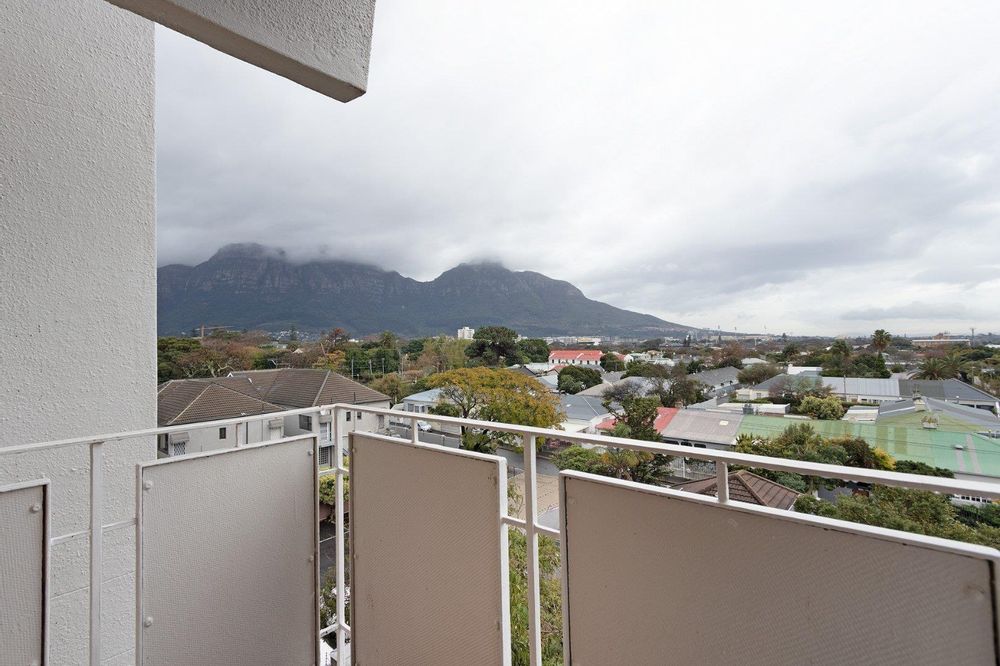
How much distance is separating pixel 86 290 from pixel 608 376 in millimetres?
6717

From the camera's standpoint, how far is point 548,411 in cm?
764

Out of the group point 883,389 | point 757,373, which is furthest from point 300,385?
point 883,389

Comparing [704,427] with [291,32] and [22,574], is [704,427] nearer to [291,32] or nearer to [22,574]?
[291,32]

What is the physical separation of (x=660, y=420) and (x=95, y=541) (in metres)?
5.61

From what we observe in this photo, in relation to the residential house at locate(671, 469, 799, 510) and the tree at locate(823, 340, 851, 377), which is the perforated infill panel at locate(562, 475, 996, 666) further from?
the tree at locate(823, 340, 851, 377)

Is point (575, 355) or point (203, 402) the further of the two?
point (575, 355)

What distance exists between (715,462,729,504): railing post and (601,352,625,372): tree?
23.0 feet

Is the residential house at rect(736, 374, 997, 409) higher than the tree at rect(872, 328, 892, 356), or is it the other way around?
the tree at rect(872, 328, 892, 356)

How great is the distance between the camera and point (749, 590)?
879 millimetres

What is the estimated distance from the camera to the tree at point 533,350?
7.83 m

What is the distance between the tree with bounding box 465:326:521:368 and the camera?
763 centimetres

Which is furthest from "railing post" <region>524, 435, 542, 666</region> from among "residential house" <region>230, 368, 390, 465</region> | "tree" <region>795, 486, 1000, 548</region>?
"residential house" <region>230, 368, 390, 465</region>

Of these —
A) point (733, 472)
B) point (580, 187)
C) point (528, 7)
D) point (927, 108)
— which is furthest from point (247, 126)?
point (580, 187)

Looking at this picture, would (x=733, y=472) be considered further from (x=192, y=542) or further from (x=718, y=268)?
(x=718, y=268)
